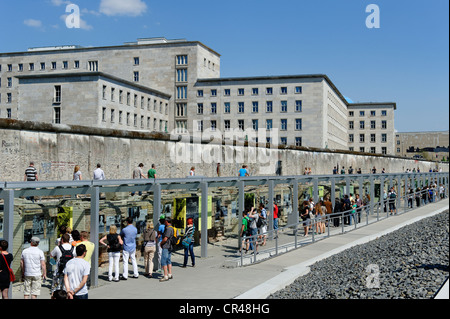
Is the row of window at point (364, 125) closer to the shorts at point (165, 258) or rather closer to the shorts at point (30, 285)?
the shorts at point (165, 258)

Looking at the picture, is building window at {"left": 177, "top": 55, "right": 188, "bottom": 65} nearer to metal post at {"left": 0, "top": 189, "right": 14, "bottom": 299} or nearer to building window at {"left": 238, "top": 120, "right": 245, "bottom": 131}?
building window at {"left": 238, "top": 120, "right": 245, "bottom": 131}

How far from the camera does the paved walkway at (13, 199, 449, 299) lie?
10.0 m

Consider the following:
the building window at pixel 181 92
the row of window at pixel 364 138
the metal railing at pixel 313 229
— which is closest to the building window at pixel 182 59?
the building window at pixel 181 92

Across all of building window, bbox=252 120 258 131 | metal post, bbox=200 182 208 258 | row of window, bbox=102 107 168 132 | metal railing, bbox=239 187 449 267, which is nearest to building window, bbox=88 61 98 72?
row of window, bbox=102 107 168 132

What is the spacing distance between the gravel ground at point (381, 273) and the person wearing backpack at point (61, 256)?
158 inches

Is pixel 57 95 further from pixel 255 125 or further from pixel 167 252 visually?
pixel 167 252

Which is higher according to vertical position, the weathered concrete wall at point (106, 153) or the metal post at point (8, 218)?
the weathered concrete wall at point (106, 153)

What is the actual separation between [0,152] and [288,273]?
8.72 meters

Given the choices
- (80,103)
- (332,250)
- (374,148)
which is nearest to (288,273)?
(332,250)

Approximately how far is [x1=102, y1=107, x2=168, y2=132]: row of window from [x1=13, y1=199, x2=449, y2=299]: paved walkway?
47.4 m

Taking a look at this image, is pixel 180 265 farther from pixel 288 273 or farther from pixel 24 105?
pixel 24 105

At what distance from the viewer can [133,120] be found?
223ft

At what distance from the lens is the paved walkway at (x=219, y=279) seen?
10.0 m
